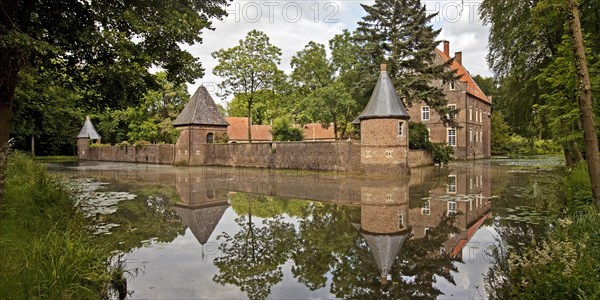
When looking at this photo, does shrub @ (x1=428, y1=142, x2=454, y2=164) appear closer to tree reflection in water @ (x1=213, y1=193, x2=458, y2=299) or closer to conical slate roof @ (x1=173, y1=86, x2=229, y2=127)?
conical slate roof @ (x1=173, y1=86, x2=229, y2=127)

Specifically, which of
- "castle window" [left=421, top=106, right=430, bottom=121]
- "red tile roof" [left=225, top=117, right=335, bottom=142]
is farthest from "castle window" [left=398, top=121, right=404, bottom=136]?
"red tile roof" [left=225, top=117, right=335, bottom=142]

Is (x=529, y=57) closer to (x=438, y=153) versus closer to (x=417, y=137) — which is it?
(x=417, y=137)

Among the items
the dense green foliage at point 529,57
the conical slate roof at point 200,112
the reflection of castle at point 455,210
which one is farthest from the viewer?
the conical slate roof at point 200,112

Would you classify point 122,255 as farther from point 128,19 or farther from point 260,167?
point 260,167

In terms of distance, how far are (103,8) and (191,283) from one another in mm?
6597

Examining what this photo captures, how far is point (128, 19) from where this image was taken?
8375 mm

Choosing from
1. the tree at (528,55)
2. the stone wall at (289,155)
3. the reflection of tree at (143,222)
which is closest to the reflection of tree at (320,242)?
the reflection of tree at (143,222)

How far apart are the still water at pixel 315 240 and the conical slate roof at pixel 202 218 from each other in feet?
0.08

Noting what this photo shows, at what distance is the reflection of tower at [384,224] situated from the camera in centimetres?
605

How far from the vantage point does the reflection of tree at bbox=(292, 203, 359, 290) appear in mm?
5410

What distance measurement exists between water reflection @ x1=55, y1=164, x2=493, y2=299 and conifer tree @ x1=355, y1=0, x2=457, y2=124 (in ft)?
43.8

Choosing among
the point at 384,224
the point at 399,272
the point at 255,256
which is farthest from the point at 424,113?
the point at 399,272

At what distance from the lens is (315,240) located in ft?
23.4

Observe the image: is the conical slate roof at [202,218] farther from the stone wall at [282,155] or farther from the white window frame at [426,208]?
the stone wall at [282,155]
